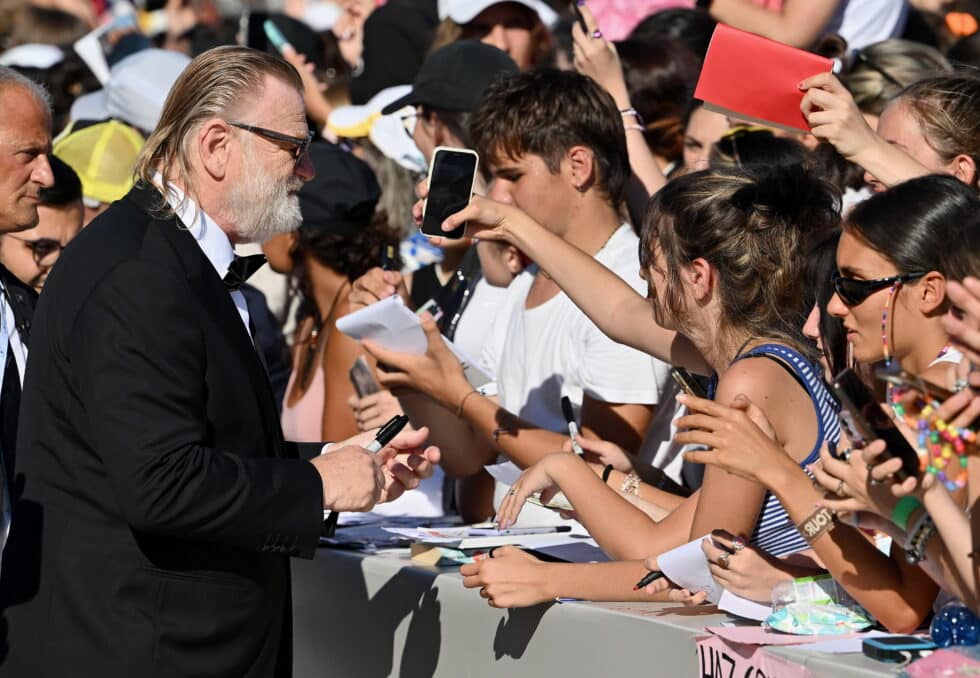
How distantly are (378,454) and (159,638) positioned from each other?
0.71 m

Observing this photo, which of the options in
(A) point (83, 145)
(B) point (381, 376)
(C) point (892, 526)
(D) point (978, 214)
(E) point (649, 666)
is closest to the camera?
(C) point (892, 526)

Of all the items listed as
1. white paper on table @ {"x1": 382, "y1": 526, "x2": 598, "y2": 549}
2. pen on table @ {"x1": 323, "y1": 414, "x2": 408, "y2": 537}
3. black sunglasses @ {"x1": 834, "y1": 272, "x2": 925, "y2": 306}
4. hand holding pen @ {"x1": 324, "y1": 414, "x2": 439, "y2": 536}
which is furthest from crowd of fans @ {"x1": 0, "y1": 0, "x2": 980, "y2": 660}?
pen on table @ {"x1": 323, "y1": 414, "x2": 408, "y2": 537}

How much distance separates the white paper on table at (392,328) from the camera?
13.6ft

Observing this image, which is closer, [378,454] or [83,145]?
[378,454]

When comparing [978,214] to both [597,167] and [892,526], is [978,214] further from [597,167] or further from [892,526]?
[597,167]

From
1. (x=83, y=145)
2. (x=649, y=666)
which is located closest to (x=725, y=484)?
(x=649, y=666)

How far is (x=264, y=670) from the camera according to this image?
319cm

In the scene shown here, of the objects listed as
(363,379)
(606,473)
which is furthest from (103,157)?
(606,473)

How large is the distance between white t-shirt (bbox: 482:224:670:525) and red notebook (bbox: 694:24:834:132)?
0.93 m

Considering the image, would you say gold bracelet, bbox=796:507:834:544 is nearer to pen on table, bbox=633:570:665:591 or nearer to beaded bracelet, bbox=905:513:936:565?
beaded bracelet, bbox=905:513:936:565

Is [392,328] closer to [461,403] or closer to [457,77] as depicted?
[461,403]

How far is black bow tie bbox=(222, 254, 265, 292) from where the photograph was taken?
3.25 meters

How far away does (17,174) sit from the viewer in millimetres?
4141

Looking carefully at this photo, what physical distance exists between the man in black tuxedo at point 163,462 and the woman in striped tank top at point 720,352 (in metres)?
0.56
